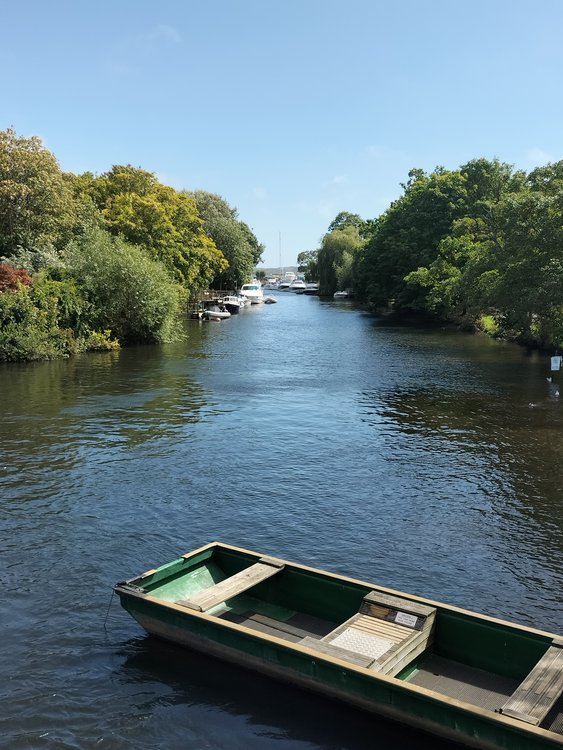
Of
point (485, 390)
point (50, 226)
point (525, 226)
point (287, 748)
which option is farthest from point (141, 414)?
point (50, 226)

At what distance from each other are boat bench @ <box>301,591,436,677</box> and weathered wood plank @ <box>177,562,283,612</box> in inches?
58.4

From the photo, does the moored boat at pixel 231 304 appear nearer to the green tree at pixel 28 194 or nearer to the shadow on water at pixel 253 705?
the green tree at pixel 28 194

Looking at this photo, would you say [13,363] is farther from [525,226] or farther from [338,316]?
[338,316]

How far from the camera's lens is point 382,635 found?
941 centimetres

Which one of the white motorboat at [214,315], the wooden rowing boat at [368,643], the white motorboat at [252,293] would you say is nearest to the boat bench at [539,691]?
the wooden rowing boat at [368,643]

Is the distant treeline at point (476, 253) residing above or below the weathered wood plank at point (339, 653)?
above

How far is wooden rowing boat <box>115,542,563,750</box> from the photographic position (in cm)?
785

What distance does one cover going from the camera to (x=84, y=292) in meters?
43.7

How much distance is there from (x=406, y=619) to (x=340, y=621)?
1220 mm

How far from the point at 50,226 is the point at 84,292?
802cm

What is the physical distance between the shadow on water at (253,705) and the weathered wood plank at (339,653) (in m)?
0.76

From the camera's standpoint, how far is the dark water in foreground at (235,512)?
918 centimetres

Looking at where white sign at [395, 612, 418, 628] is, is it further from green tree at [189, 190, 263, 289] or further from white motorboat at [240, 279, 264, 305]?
white motorboat at [240, 279, 264, 305]

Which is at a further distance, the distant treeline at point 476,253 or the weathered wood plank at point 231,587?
the distant treeline at point 476,253
